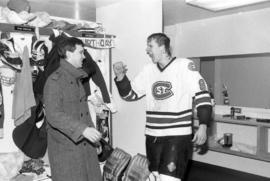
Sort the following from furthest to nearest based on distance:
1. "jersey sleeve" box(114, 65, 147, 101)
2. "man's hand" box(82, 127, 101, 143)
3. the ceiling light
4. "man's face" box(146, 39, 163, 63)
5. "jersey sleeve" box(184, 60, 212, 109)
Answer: the ceiling light < "jersey sleeve" box(114, 65, 147, 101) < "man's face" box(146, 39, 163, 63) < "jersey sleeve" box(184, 60, 212, 109) < "man's hand" box(82, 127, 101, 143)

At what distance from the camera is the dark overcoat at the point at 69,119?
5.65 ft

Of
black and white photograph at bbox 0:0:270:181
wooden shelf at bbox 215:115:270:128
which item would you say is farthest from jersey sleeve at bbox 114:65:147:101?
wooden shelf at bbox 215:115:270:128

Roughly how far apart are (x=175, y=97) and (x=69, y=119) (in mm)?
754

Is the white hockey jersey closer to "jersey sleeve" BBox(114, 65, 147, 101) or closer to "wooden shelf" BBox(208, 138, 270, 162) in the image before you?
"jersey sleeve" BBox(114, 65, 147, 101)

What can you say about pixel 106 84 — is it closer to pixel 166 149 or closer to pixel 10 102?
pixel 10 102

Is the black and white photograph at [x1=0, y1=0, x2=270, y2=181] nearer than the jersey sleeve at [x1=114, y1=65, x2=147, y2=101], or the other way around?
the black and white photograph at [x1=0, y1=0, x2=270, y2=181]

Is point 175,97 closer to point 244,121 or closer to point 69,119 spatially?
point 69,119

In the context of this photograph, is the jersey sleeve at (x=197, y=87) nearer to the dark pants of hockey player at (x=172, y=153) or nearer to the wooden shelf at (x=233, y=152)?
the dark pants of hockey player at (x=172, y=153)

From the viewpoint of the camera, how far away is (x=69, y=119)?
1686mm

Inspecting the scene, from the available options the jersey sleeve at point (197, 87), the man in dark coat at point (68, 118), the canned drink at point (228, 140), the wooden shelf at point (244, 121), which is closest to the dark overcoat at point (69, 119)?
the man in dark coat at point (68, 118)

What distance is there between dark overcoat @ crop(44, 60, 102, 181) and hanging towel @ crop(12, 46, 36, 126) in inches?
20.4

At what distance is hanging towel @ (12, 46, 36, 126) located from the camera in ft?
7.46

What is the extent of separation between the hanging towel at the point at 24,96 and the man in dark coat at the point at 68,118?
1.70 feet

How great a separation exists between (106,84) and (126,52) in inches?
15.0
